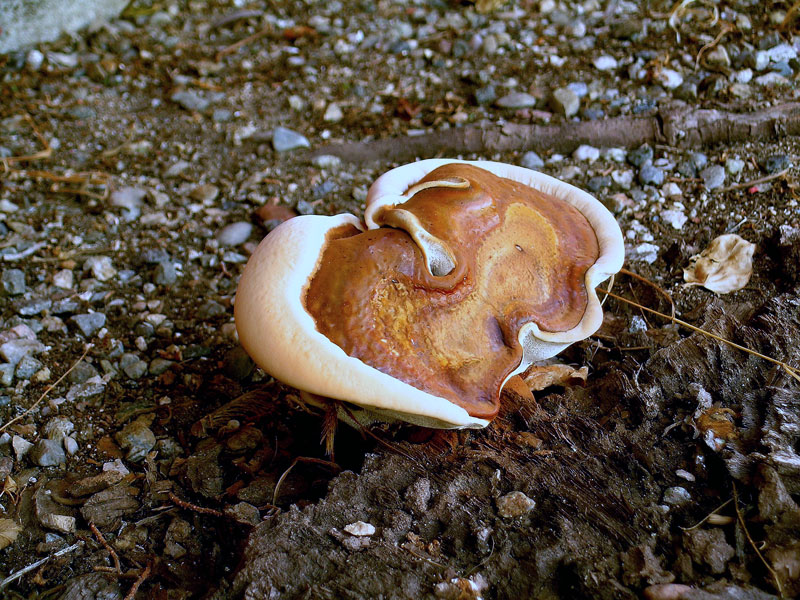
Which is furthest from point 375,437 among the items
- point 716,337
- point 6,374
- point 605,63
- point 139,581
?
point 605,63

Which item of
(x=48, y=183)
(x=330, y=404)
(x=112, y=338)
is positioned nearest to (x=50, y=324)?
(x=112, y=338)

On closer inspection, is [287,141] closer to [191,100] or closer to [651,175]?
[191,100]

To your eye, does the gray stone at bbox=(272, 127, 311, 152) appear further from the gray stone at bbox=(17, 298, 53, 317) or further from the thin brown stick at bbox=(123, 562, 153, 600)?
the thin brown stick at bbox=(123, 562, 153, 600)

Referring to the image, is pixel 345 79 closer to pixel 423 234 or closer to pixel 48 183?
pixel 48 183

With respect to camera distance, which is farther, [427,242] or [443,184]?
[443,184]

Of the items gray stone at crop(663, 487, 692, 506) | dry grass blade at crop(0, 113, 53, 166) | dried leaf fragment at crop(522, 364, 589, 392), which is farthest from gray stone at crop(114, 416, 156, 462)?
dry grass blade at crop(0, 113, 53, 166)

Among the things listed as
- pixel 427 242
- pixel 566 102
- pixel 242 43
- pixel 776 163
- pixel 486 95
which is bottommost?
pixel 242 43
